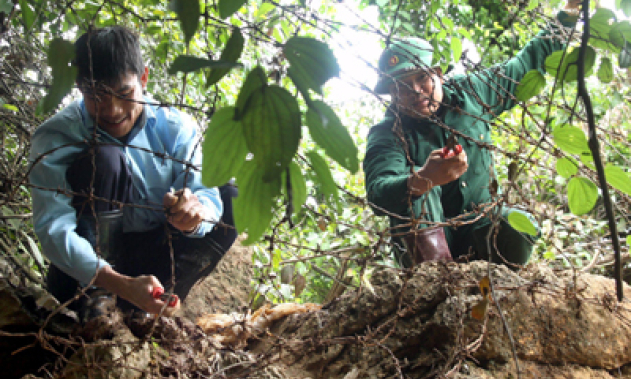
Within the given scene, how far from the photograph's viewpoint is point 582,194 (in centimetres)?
89

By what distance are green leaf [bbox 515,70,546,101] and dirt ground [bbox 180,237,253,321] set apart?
1.64 metres

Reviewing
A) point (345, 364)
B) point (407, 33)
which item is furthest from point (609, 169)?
point (407, 33)

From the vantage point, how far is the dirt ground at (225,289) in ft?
7.18

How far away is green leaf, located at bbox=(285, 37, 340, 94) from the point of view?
19.2 inches

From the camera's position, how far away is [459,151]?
1.49 m

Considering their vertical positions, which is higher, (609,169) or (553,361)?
(609,169)

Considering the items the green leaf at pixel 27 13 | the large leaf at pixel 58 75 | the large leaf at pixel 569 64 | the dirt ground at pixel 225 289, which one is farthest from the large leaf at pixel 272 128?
the dirt ground at pixel 225 289

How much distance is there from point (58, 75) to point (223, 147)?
26 cm

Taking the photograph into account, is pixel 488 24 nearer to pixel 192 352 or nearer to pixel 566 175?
pixel 566 175

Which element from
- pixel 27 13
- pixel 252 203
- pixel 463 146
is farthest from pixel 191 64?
pixel 463 146

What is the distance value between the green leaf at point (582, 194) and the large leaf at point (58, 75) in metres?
0.93

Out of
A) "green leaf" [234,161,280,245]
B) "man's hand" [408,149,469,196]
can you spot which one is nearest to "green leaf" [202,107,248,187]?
"green leaf" [234,161,280,245]

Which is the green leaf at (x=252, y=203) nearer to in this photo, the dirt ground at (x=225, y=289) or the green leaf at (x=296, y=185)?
the green leaf at (x=296, y=185)

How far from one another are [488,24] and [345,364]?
124 inches
